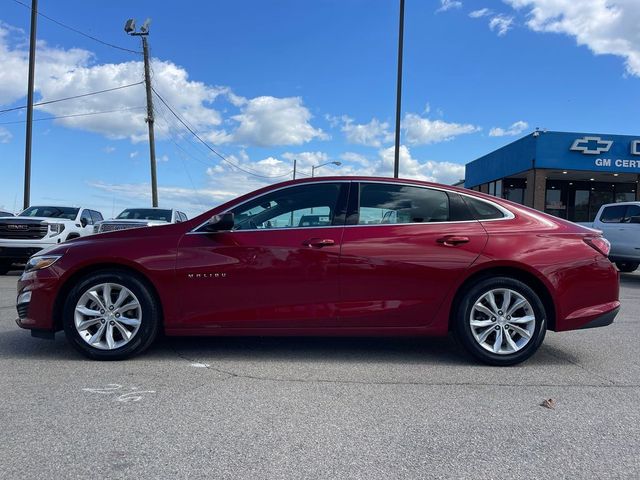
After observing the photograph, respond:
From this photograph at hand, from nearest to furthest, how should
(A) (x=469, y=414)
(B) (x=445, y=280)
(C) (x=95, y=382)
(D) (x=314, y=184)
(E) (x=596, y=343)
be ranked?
(A) (x=469, y=414) → (C) (x=95, y=382) → (B) (x=445, y=280) → (D) (x=314, y=184) → (E) (x=596, y=343)

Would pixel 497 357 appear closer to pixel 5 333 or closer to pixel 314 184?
pixel 314 184

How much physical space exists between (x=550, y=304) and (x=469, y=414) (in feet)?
5.52

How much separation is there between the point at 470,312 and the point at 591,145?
21427 millimetres

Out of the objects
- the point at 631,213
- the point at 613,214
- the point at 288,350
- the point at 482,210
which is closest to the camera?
the point at 482,210

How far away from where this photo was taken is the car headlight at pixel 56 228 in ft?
40.5

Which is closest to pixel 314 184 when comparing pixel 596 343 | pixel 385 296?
pixel 385 296

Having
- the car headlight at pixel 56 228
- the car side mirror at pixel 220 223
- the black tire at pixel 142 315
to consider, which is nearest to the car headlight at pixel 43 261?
the black tire at pixel 142 315

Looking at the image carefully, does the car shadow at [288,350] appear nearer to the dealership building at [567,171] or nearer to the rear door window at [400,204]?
the rear door window at [400,204]

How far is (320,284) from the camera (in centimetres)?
454

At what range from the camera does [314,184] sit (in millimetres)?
4871

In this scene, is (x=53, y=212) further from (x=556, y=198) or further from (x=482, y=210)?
(x=556, y=198)

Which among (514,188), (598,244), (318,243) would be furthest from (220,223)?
(514,188)

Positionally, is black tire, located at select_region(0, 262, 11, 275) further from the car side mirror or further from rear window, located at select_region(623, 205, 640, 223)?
rear window, located at select_region(623, 205, 640, 223)

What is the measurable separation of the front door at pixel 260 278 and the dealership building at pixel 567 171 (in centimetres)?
2048
